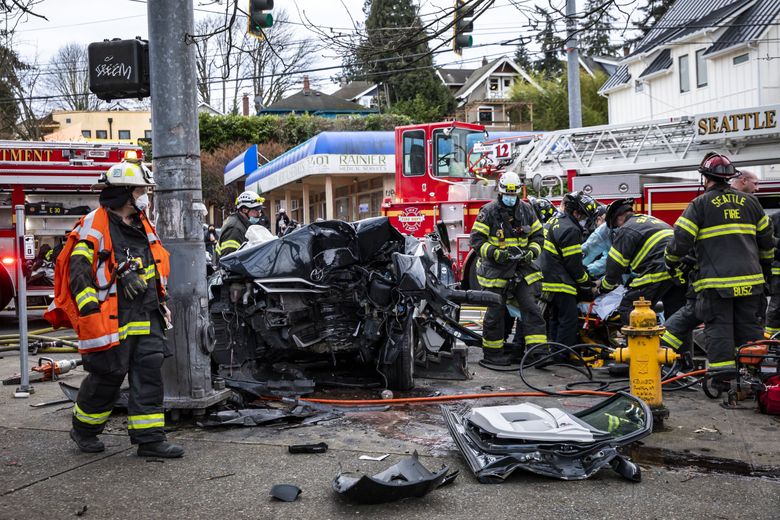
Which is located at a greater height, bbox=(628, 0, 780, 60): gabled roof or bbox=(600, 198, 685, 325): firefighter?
bbox=(628, 0, 780, 60): gabled roof

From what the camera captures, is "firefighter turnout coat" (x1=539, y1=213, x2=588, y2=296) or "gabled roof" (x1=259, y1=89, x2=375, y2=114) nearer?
"firefighter turnout coat" (x1=539, y1=213, x2=588, y2=296)

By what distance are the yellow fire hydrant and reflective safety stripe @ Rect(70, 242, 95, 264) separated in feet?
11.1

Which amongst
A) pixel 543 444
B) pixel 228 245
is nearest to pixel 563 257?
pixel 228 245

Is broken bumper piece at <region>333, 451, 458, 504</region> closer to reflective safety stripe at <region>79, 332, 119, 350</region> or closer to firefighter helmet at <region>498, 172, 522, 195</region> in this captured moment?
reflective safety stripe at <region>79, 332, 119, 350</region>

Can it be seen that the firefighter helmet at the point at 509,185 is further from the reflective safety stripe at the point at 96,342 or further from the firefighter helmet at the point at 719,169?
the reflective safety stripe at the point at 96,342

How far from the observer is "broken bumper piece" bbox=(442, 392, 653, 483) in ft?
13.4

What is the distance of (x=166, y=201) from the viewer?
17.9 ft

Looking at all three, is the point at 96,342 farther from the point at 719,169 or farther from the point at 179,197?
the point at 719,169

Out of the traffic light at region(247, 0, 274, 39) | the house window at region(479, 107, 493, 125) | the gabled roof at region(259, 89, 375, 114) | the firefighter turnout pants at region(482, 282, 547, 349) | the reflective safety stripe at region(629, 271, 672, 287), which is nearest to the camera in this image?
the traffic light at region(247, 0, 274, 39)

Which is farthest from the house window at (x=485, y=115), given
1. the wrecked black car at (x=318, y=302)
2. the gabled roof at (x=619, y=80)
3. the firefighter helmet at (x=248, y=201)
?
the wrecked black car at (x=318, y=302)

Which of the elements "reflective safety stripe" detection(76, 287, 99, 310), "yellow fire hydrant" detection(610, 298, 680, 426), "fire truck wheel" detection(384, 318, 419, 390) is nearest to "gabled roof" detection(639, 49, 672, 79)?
"fire truck wheel" detection(384, 318, 419, 390)

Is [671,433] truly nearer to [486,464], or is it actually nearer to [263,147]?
[486,464]

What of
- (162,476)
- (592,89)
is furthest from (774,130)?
(592,89)

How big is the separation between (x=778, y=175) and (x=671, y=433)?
62.2 ft
